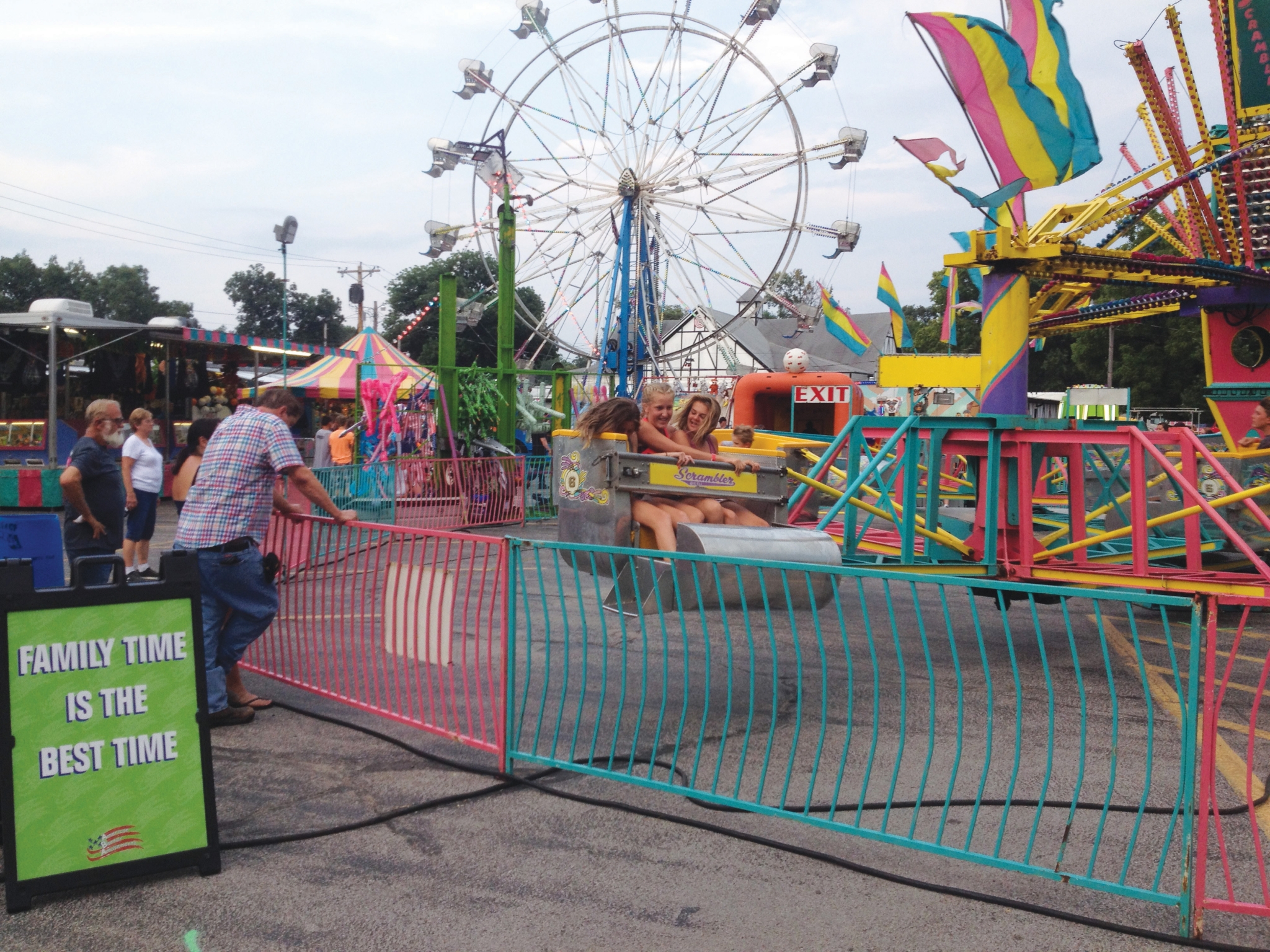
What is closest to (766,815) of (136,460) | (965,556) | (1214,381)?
(965,556)

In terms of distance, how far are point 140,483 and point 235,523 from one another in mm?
4458

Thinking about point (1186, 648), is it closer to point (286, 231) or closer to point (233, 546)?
point (233, 546)

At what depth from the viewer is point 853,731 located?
530 cm

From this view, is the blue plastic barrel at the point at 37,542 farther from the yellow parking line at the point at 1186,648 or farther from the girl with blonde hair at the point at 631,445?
the yellow parking line at the point at 1186,648

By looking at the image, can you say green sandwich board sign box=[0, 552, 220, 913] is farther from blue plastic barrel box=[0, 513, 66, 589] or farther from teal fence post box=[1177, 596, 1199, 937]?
teal fence post box=[1177, 596, 1199, 937]

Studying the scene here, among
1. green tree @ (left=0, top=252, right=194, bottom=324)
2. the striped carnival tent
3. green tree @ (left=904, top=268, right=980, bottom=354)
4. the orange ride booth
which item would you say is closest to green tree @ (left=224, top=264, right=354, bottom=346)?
green tree @ (left=0, top=252, right=194, bottom=324)

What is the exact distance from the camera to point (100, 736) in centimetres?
337

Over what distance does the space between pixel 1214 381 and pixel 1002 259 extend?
7608mm

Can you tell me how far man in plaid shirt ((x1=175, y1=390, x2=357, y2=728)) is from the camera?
497 centimetres

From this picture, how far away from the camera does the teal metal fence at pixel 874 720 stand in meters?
3.51

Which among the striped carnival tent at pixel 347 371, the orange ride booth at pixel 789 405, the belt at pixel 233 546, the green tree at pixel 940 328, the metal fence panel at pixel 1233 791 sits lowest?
the metal fence panel at pixel 1233 791

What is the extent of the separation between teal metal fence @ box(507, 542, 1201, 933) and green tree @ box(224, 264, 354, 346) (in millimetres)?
82274

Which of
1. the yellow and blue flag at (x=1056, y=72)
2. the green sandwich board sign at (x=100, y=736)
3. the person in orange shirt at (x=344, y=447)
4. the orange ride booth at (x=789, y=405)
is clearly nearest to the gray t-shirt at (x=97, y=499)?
the green sandwich board sign at (x=100, y=736)

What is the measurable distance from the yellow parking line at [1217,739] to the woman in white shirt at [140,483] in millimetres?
7957
